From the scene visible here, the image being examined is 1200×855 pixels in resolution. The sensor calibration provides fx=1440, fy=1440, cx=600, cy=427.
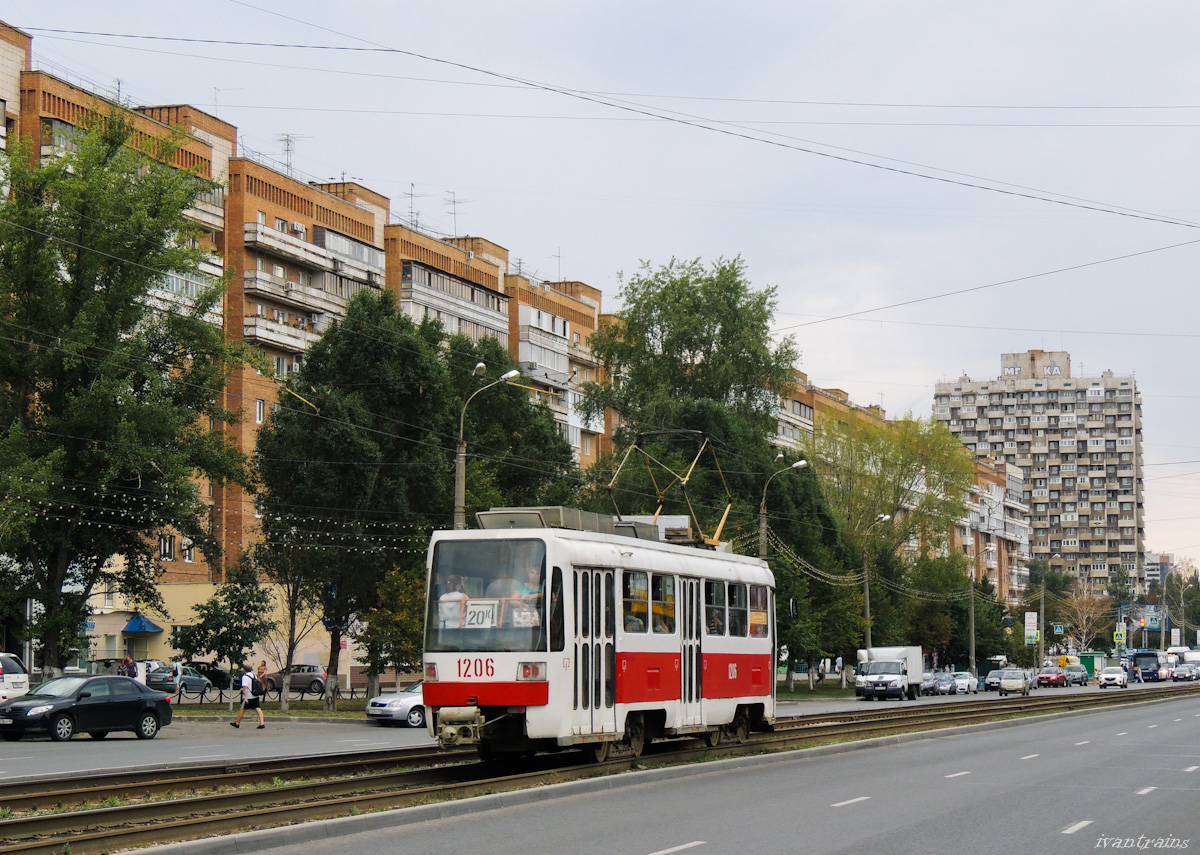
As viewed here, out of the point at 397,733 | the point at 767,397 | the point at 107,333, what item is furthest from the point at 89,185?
the point at 767,397

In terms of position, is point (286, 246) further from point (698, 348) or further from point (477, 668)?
point (477, 668)

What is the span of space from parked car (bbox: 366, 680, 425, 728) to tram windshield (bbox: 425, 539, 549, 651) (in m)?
17.7

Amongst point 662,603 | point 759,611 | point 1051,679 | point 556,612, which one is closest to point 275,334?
point 759,611

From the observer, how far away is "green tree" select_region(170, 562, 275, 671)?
1737 inches

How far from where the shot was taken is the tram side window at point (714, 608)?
23.7m

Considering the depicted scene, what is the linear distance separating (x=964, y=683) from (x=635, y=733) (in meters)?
58.8

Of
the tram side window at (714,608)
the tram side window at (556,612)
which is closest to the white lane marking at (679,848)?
the tram side window at (556,612)

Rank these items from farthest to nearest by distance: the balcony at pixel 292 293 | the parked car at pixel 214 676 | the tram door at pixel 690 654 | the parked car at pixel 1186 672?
the parked car at pixel 1186 672
the balcony at pixel 292 293
the parked car at pixel 214 676
the tram door at pixel 690 654

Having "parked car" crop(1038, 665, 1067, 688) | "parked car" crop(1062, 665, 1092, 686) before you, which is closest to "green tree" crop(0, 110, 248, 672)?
"parked car" crop(1038, 665, 1067, 688)

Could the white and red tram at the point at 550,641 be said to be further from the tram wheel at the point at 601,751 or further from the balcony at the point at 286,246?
the balcony at the point at 286,246

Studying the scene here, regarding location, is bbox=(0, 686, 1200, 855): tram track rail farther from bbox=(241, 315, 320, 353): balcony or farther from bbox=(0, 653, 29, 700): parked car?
bbox=(241, 315, 320, 353): balcony

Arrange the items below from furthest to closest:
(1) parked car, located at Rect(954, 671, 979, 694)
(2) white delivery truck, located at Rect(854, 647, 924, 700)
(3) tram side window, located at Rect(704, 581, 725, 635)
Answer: (1) parked car, located at Rect(954, 671, 979, 694) < (2) white delivery truck, located at Rect(854, 647, 924, 700) < (3) tram side window, located at Rect(704, 581, 725, 635)

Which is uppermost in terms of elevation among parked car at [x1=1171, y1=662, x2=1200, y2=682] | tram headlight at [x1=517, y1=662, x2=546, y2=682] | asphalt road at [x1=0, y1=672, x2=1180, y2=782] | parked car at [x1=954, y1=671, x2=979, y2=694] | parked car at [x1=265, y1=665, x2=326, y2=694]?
tram headlight at [x1=517, y1=662, x2=546, y2=682]

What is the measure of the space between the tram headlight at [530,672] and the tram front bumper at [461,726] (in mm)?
705
